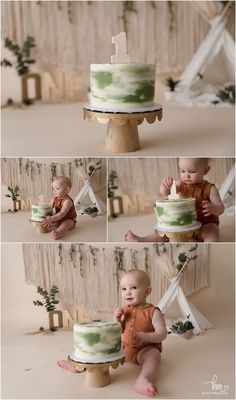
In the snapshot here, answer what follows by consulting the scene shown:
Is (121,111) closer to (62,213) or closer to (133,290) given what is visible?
(62,213)

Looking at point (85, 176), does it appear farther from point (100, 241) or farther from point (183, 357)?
point (183, 357)

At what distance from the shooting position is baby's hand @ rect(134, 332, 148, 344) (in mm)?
1433

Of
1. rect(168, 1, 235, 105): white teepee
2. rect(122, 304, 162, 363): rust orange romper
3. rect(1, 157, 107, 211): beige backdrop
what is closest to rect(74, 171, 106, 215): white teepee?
rect(1, 157, 107, 211): beige backdrop

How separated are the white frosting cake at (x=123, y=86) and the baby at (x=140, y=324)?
350 mm

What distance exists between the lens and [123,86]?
1335 millimetres

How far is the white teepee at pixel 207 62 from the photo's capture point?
5.48 feet

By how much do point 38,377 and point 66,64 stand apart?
67cm

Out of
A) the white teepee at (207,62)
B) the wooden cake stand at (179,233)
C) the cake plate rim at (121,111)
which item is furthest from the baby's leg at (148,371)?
the white teepee at (207,62)

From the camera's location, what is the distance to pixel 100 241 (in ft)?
4.91

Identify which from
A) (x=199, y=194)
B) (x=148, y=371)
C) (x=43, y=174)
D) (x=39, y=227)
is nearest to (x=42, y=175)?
(x=43, y=174)

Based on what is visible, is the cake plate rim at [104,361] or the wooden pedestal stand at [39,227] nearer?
the cake plate rim at [104,361]

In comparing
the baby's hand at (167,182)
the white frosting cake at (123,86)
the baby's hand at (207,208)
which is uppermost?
the white frosting cake at (123,86)

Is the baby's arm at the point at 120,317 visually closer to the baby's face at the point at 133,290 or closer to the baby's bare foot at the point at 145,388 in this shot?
the baby's face at the point at 133,290

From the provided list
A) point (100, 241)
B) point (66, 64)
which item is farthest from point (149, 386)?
point (66, 64)
